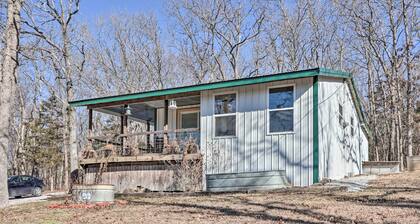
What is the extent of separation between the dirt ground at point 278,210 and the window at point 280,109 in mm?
2616

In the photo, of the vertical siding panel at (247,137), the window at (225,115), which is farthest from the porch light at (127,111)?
the vertical siding panel at (247,137)

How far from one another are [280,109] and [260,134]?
90 cm

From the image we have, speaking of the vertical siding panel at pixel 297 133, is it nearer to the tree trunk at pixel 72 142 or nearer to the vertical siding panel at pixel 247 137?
the vertical siding panel at pixel 247 137

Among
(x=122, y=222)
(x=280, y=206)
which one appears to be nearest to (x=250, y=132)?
(x=280, y=206)

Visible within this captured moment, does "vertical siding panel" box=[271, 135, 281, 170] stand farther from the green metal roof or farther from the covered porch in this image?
the covered porch

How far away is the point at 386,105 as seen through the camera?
27.8m

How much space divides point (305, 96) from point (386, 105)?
19262mm

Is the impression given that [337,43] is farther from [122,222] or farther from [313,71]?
[122,222]

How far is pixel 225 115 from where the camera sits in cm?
1227

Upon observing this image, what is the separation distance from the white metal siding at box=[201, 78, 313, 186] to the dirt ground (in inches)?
75.0

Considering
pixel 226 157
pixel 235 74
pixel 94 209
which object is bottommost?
pixel 94 209

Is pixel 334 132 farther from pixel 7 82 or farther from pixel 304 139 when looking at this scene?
pixel 7 82

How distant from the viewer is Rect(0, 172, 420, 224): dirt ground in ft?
19.2

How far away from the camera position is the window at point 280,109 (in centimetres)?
1124
